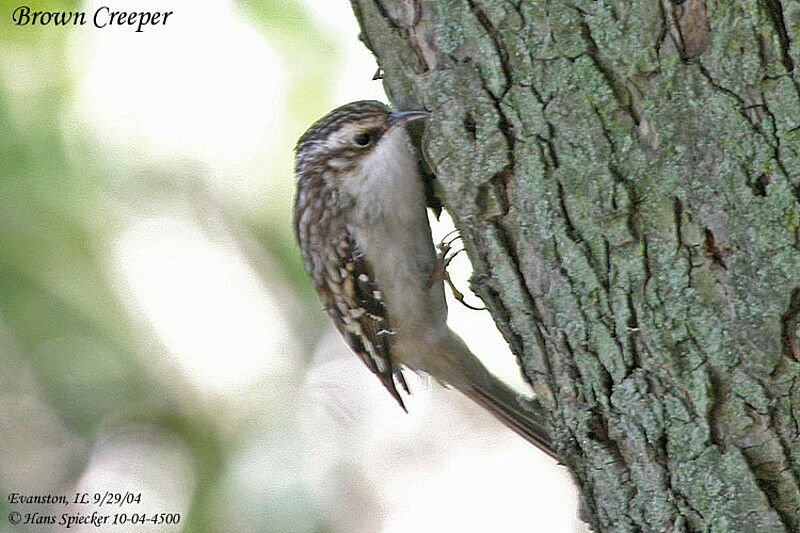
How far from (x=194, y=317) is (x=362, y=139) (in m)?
1.52

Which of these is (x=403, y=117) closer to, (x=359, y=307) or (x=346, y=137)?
(x=346, y=137)

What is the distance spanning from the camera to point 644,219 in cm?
156

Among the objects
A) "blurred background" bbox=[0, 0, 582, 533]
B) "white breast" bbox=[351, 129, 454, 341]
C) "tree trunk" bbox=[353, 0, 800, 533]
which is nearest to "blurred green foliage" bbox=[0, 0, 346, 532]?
"blurred background" bbox=[0, 0, 582, 533]

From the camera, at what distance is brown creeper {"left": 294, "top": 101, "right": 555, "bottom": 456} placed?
2461mm

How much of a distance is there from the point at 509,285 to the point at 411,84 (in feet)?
1.48

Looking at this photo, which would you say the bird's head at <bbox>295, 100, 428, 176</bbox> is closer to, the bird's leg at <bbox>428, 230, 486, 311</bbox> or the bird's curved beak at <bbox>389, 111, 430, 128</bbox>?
the bird's curved beak at <bbox>389, 111, 430, 128</bbox>

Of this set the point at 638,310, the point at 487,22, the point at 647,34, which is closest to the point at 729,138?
the point at 647,34

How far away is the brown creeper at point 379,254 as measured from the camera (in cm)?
246

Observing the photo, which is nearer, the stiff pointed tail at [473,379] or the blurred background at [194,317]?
the stiff pointed tail at [473,379]

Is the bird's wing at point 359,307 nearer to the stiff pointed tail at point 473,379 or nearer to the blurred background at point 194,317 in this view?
the stiff pointed tail at point 473,379

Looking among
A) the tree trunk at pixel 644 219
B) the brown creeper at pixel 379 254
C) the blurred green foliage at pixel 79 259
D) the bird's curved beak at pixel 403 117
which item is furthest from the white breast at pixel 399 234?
the blurred green foliage at pixel 79 259

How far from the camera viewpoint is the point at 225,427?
11.9 feet

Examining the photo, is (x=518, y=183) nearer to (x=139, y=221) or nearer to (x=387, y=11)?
(x=387, y=11)

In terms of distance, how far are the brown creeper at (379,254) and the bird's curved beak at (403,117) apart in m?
0.07
